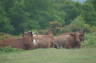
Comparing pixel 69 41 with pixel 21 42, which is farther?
pixel 69 41

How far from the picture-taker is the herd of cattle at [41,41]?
22250mm

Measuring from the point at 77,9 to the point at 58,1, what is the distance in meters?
26.6

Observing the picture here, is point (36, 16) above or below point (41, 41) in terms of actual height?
above

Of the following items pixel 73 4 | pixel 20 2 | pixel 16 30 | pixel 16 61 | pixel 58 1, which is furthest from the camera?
pixel 58 1

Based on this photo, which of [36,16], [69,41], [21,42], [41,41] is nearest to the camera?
[21,42]

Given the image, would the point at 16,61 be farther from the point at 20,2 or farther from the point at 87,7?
the point at 87,7

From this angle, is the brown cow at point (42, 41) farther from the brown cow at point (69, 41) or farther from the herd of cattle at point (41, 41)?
the brown cow at point (69, 41)

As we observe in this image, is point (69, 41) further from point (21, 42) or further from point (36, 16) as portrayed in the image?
point (36, 16)

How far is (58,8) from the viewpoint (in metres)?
73.5

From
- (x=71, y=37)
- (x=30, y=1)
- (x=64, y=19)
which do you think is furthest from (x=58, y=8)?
(x=71, y=37)

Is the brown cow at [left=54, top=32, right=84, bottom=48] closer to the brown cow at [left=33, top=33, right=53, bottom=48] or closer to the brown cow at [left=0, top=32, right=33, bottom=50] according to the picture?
the brown cow at [left=33, top=33, right=53, bottom=48]

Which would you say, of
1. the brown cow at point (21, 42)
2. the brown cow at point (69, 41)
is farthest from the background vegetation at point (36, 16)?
the brown cow at point (21, 42)

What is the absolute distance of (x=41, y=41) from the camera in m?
23.8

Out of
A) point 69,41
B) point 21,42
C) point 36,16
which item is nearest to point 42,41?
point 21,42
